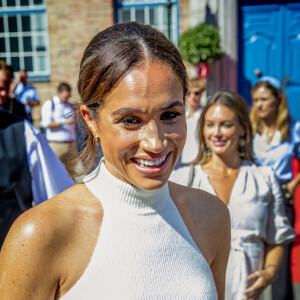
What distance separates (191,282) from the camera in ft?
4.92

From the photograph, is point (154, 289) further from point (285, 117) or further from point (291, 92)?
point (291, 92)

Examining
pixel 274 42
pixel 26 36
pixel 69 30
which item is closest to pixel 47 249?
pixel 274 42

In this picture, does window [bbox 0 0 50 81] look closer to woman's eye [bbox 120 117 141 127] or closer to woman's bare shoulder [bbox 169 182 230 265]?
woman's bare shoulder [bbox 169 182 230 265]

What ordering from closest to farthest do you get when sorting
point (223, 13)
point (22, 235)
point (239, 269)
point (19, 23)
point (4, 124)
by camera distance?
point (22, 235) → point (239, 269) → point (4, 124) → point (223, 13) → point (19, 23)

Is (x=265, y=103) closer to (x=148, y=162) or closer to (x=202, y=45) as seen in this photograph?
(x=148, y=162)

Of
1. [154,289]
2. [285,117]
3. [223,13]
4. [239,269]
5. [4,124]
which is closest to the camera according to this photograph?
[154,289]

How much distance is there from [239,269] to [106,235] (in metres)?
1.55

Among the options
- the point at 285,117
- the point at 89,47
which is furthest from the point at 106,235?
the point at 285,117

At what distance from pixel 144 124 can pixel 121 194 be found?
283mm

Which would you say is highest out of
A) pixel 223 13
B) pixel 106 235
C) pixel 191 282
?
pixel 223 13

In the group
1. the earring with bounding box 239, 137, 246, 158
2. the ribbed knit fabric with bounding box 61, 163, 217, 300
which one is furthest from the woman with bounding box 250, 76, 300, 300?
the ribbed knit fabric with bounding box 61, 163, 217, 300

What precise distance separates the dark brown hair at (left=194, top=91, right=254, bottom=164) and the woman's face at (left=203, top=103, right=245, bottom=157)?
0.11ft

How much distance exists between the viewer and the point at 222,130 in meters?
3.00

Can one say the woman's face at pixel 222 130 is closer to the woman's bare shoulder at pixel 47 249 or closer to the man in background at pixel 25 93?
the woman's bare shoulder at pixel 47 249
